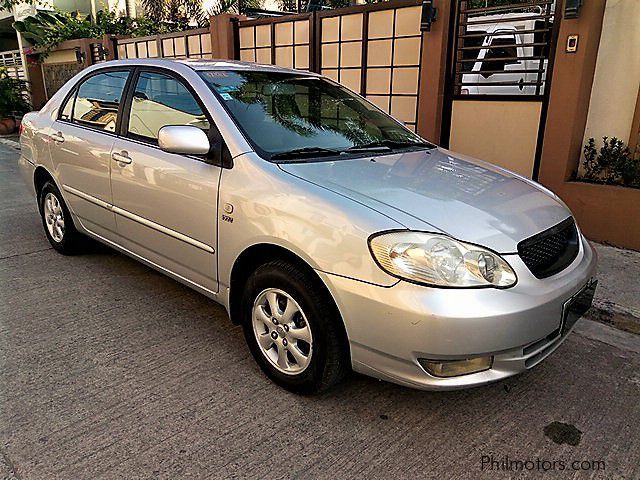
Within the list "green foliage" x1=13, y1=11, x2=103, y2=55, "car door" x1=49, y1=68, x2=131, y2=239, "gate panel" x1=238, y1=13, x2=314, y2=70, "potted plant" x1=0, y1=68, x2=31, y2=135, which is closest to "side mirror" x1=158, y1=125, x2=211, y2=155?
"car door" x1=49, y1=68, x2=131, y2=239

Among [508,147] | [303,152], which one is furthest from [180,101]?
[508,147]

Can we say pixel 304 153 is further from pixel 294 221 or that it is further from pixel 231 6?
pixel 231 6

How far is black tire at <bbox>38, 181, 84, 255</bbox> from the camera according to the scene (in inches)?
177

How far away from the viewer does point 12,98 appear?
13.9 meters

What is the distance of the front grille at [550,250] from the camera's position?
2389mm

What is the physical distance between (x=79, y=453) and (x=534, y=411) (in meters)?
2.15

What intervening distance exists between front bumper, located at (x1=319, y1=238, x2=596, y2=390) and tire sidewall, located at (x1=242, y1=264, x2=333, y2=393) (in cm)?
15

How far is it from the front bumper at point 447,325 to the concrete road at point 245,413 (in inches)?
13.9

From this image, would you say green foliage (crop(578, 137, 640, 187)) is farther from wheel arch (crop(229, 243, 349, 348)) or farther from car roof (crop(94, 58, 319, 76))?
wheel arch (crop(229, 243, 349, 348))

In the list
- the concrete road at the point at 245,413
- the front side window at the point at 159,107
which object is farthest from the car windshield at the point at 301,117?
the concrete road at the point at 245,413

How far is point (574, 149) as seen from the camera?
204 inches

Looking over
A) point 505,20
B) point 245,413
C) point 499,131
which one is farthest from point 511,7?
point 245,413

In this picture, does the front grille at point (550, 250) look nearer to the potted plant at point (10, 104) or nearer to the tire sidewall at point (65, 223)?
the tire sidewall at point (65, 223)

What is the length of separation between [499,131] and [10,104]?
43.3ft
